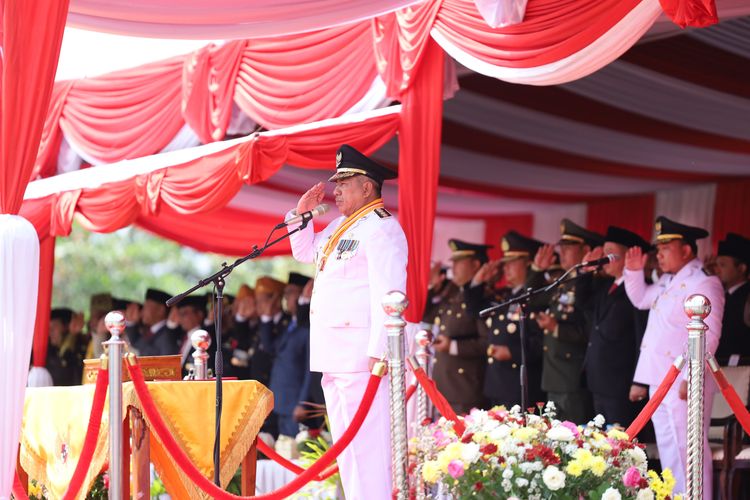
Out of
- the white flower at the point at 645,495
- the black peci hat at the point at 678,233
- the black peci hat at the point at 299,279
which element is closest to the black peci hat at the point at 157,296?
the black peci hat at the point at 299,279

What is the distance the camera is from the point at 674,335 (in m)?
6.74

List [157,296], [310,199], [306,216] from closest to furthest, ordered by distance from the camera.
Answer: [306,216]
[310,199]
[157,296]

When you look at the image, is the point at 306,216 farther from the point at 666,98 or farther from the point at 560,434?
the point at 666,98

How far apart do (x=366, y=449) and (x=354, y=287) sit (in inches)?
29.1

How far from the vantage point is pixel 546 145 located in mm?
9820

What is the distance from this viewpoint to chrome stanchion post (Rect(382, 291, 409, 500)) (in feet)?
15.2

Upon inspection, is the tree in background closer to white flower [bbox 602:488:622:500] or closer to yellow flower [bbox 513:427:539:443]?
yellow flower [bbox 513:427:539:443]

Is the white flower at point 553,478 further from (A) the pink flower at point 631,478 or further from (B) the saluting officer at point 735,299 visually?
(B) the saluting officer at point 735,299

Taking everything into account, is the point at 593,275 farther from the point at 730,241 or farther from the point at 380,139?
the point at 380,139

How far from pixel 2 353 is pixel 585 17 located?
9.66 feet

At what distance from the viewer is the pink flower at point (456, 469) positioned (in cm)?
429

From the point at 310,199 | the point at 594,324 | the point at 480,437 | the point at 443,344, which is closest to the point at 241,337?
the point at 443,344

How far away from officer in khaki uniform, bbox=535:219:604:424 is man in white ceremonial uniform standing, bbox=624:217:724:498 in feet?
2.15

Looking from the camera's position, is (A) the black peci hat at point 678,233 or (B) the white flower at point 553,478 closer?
(B) the white flower at point 553,478
